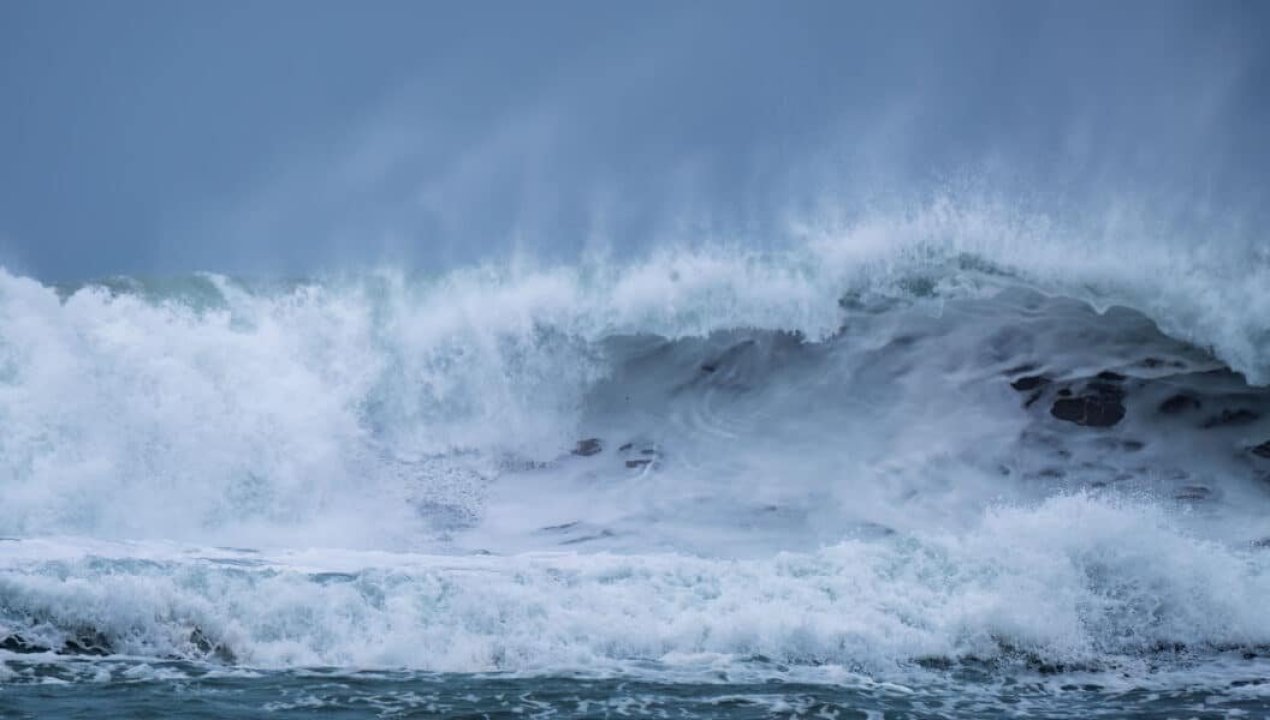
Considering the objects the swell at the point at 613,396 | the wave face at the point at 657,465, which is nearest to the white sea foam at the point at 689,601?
the wave face at the point at 657,465

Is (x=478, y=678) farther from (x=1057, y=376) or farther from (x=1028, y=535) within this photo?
(x=1057, y=376)

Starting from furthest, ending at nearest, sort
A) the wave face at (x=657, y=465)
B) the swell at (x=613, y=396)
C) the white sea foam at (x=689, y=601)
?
the swell at (x=613, y=396)
the wave face at (x=657, y=465)
the white sea foam at (x=689, y=601)

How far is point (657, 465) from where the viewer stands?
10625 millimetres

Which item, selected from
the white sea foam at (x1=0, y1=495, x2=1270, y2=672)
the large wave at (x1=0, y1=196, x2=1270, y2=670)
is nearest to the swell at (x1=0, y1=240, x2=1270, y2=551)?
the large wave at (x1=0, y1=196, x2=1270, y2=670)

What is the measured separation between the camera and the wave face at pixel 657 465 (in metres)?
6.45

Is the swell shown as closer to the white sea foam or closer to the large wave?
the large wave

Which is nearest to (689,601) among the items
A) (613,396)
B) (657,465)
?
(657,465)

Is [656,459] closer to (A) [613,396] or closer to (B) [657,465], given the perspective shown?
(B) [657,465]

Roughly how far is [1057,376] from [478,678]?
782 centimetres

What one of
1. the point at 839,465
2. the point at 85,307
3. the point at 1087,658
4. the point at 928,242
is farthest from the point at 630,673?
the point at 928,242

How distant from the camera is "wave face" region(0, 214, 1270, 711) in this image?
21.2 ft

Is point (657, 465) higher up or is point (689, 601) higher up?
point (657, 465)

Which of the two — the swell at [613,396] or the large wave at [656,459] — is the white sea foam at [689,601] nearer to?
the large wave at [656,459]

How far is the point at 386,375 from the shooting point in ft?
38.7
